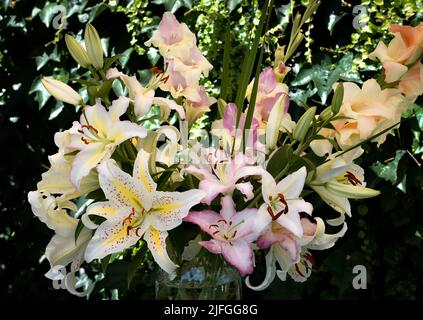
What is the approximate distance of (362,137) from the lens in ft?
2.53

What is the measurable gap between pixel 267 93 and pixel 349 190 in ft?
0.64

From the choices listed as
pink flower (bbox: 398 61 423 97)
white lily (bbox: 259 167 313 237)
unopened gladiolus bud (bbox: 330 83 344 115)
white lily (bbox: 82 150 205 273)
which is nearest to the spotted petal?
white lily (bbox: 82 150 205 273)

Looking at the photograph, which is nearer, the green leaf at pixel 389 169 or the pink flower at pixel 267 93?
the pink flower at pixel 267 93

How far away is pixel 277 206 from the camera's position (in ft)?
2.44

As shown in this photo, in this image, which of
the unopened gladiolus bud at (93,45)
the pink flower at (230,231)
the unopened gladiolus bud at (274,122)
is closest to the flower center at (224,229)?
the pink flower at (230,231)

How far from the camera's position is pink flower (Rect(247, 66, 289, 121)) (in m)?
0.85

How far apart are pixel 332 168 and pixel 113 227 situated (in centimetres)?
27

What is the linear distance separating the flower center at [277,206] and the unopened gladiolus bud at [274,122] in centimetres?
7

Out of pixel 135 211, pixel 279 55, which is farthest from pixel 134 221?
pixel 279 55

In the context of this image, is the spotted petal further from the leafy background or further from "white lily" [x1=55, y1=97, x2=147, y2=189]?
the leafy background

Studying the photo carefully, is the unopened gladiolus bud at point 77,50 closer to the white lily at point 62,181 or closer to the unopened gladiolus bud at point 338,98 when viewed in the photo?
the white lily at point 62,181

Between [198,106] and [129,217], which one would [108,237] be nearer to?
[129,217]

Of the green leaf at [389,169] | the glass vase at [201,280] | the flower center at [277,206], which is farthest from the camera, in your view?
the green leaf at [389,169]

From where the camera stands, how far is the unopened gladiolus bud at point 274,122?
764mm
